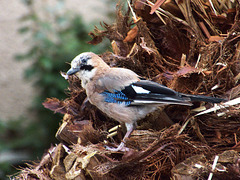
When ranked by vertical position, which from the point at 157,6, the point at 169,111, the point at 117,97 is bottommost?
the point at 169,111

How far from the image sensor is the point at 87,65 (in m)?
1.92

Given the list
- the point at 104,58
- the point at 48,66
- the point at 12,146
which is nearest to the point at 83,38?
the point at 48,66

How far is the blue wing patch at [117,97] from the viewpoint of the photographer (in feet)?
5.83

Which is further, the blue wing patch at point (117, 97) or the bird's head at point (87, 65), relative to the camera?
the bird's head at point (87, 65)

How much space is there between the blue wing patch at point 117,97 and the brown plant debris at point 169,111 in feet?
0.39

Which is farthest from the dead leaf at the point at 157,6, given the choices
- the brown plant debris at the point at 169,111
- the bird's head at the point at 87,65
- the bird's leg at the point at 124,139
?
the bird's leg at the point at 124,139

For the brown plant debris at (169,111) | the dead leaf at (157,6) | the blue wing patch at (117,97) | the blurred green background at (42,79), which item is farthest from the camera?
the blurred green background at (42,79)

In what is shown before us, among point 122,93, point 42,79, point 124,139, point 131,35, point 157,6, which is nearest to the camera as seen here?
point 124,139

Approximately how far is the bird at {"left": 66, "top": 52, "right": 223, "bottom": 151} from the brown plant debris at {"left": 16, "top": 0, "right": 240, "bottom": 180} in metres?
0.07

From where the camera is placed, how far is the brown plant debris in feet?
4.74

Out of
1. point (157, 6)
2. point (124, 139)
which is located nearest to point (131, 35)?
point (157, 6)

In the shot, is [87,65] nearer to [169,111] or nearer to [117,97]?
[117,97]

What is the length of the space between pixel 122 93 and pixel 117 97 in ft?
0.13

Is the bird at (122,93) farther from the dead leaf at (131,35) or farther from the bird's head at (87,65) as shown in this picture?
the dead leaf at (131,35)
